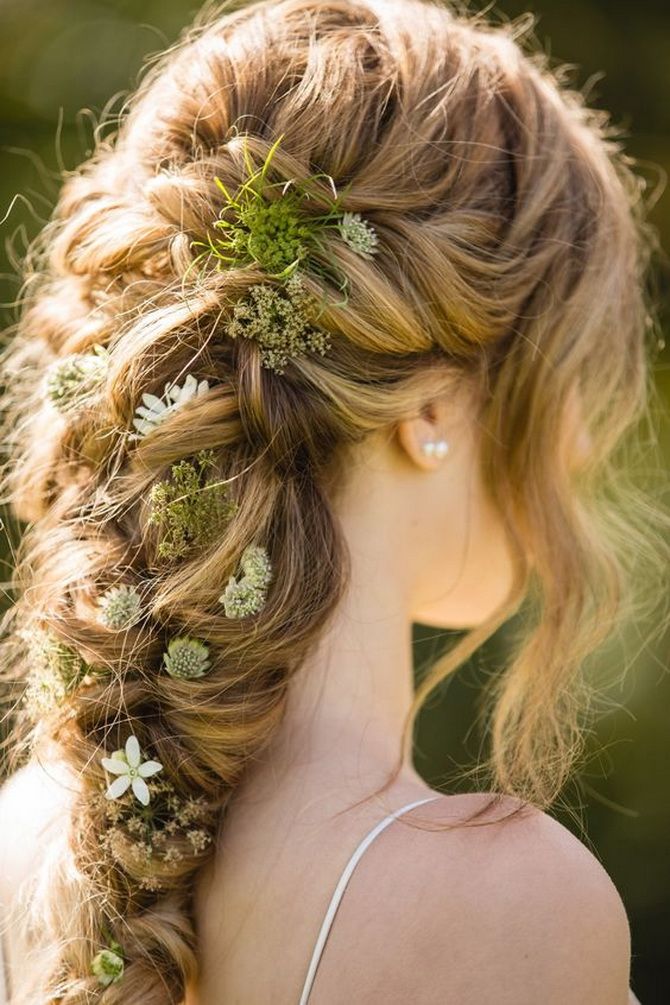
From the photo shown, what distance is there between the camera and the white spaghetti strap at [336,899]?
1.33 metres

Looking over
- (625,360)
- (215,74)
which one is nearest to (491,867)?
(625,360)

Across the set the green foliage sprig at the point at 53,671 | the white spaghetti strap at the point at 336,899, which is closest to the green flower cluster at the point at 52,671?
the green foliage sprig at the point at 53,671

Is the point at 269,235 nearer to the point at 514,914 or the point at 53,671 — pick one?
the point at 53,671

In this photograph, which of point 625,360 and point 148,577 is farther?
point 625,360

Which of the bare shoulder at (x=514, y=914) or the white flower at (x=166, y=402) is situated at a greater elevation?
the white flower at (x=166, y=402)

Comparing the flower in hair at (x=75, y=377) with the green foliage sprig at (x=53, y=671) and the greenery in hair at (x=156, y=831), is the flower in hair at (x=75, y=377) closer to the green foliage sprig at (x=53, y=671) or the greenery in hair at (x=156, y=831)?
the green foliage sprig at (x=53, y=671)

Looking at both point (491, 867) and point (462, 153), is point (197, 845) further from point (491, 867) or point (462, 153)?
point (462, 153)

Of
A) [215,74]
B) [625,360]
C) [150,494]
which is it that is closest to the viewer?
[150,494]

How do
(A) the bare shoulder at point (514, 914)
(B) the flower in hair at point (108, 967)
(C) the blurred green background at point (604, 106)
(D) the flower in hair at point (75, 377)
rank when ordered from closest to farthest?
1. (A) the bare shoulder at point (514, 914)
2. (B) the flower in hair at point (108, 967)
3. (D) the flower in hair at point (75, 377)
4. (C) the blurred green background at point (604, 106)

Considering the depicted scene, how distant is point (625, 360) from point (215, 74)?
2.73 ft

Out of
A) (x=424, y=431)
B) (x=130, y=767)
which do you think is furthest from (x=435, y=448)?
(x=130, y=767)

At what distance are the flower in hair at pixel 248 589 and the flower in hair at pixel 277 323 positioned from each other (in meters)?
0.24

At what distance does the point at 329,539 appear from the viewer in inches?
58.0

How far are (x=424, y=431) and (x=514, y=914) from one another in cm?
69
